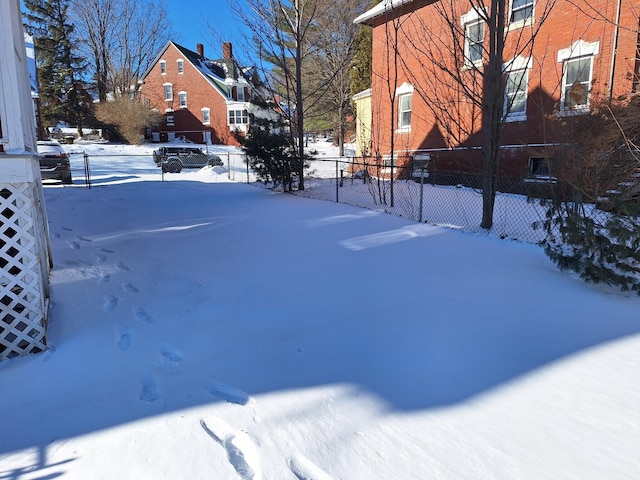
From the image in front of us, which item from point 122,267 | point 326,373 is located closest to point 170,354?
point 326,373

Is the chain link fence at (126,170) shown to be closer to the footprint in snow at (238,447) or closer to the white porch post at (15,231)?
the white porch post at (15,231)

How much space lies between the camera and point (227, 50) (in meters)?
15.1

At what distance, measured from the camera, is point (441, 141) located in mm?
15883

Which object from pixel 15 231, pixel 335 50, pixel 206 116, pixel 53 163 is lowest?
pixel 15 231

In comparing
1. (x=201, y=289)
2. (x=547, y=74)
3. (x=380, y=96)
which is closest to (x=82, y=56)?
(x=380, y=96)

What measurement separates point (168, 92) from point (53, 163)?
29.6 metres

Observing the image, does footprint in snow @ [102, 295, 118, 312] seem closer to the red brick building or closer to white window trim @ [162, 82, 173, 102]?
the red brick building

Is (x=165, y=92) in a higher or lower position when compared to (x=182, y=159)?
higher

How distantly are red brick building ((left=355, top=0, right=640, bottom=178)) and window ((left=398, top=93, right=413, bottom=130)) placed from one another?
0.13 feet

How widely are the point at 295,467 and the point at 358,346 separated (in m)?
1.39

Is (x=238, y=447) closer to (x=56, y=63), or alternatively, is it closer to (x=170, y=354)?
(x=170, y=354)

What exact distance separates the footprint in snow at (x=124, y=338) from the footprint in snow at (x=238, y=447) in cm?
130

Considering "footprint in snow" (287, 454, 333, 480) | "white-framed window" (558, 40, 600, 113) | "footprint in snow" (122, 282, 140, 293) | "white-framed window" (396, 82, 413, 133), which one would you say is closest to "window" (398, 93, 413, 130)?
"white-framed window" (396, 82, 413, 133)

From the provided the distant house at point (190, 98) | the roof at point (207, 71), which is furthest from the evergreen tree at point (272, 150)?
the roof at point (207, 71)
